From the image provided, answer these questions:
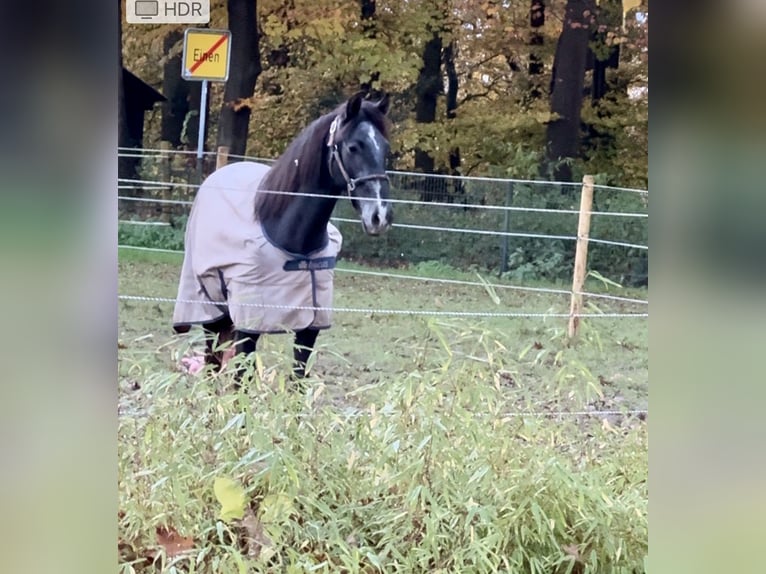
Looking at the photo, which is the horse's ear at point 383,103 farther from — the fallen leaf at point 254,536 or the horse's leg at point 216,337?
the fallen leaf at point 254,536

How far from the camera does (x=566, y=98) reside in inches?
94.5

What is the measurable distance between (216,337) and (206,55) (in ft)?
3.34

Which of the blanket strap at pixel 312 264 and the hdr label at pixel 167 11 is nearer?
the hdr label at pixel 167 11

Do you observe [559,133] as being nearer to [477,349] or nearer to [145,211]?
[477,349]

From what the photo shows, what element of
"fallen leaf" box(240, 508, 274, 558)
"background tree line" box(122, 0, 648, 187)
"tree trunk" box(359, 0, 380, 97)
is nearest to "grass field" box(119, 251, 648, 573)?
"fallen leaf" box(240, 508, 274, 558)

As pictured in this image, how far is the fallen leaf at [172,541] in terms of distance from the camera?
230cm

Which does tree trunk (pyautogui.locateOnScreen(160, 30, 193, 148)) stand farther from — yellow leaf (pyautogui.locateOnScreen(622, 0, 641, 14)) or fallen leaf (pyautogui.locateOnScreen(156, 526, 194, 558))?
yellow leaf (pyautogui.locateOnScreen(622, 0, 641, 14))

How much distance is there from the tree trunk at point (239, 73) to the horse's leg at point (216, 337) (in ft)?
2.11

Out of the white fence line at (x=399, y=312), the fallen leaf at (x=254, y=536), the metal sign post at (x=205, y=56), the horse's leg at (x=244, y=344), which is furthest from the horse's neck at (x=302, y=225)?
the fallen leaf at (x=254, y=536)
